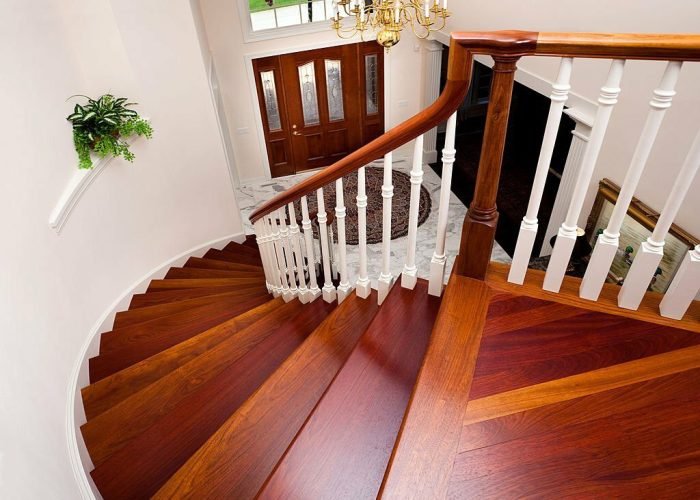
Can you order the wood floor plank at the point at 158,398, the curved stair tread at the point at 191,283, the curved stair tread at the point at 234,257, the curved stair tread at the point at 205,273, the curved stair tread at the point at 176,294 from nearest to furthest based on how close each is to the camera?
the wood floor plank at the point at 158,398
the curved stair tread at the point at 176,294
the curved stair tread at the point at 191,283
the curved stair tread at the point at 205,273
the curved stair tread at the point at 234,257

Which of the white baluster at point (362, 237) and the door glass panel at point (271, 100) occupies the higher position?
the white baluster at point (362, 237)

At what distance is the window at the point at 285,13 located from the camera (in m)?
6.06

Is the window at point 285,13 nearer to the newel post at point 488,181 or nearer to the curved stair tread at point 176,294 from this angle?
the curved stair tread at point 176,294

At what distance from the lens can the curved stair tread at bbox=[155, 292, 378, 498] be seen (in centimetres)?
151

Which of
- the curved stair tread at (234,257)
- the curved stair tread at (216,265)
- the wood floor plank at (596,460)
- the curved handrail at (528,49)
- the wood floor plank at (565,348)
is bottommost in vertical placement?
the curved stair tread at (234,257)

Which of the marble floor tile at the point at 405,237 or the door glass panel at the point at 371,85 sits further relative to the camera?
the door glass panel at the point at 371,85

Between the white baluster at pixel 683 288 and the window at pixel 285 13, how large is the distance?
6.06 metres

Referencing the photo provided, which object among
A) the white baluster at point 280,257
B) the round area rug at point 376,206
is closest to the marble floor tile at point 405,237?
the round area rug at point 376,206

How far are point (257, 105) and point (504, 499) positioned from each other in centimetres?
642

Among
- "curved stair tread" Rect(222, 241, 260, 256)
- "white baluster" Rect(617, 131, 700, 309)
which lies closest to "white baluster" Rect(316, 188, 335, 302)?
"white baluster" Rect(617, 131, 700, 309)

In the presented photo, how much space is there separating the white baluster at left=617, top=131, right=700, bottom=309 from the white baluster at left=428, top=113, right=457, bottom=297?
23.5 inches

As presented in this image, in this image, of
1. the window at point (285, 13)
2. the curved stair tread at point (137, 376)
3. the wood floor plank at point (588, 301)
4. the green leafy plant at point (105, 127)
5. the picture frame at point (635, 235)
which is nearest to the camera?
the wood floor plank at point (588, 301)

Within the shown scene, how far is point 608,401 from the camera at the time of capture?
1.17m

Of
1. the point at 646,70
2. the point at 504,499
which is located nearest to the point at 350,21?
the point at 646,70
